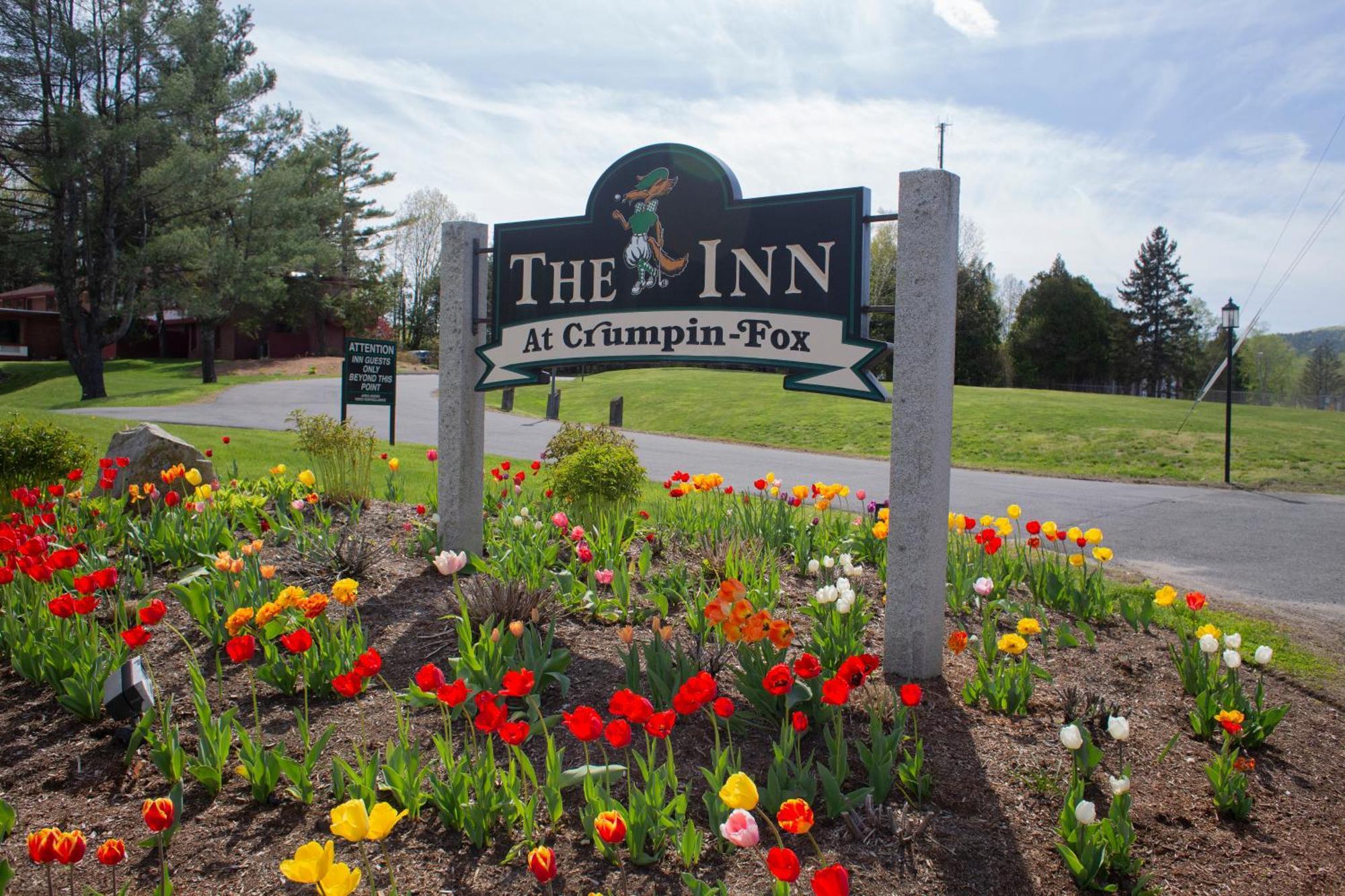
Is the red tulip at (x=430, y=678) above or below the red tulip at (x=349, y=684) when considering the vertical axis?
above

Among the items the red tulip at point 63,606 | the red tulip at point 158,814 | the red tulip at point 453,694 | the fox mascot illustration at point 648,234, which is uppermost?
the fox mascot illustration at point 648,234

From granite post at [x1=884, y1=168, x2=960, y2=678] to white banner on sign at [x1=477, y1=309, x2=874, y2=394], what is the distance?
1.49ft

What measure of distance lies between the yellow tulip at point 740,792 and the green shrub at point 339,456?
5569 millimetres

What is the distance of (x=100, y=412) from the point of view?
21609 millimetres

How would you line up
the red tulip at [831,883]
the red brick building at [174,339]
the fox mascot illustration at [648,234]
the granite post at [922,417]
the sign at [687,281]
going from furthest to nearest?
the red brick building at [174,339] < the fox mascot illustration at [648,234] < the sign at [687,281] < the granite post at [922,417] < the red tulip at [831,883]

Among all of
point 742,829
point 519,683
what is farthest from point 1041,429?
point 742,829

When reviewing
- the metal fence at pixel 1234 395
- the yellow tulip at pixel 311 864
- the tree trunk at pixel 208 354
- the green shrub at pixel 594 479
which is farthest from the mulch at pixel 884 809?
the metal fence at pixel 1234 395

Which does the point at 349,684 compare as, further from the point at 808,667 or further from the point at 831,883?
the point at 831,883

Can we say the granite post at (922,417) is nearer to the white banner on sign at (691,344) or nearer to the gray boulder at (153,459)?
the white banner on sign at (691,344)

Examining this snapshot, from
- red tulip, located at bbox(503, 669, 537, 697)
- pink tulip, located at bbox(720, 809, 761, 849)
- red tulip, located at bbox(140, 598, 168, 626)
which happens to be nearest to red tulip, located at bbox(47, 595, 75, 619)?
red tulip, located at bbox(140, 598, 168, 626)

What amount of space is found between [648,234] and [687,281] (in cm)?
42

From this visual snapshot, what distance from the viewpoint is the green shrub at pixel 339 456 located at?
7.08 metres

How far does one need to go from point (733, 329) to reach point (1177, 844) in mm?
3347

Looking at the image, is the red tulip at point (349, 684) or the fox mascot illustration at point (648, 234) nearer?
the red tulip at point (349, 684)
